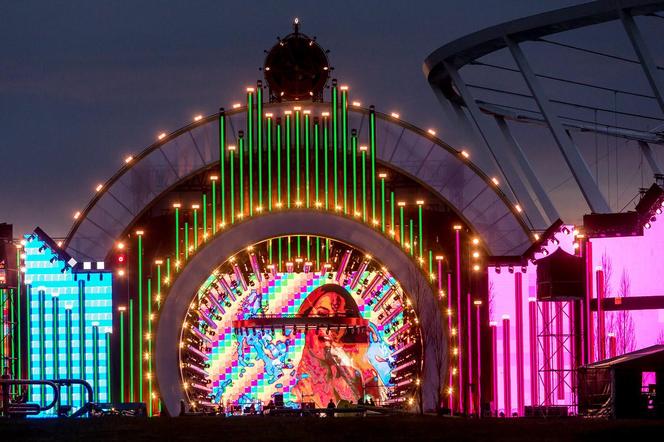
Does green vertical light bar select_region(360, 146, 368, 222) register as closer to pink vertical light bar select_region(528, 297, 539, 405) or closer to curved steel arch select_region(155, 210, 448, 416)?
curved steel arch select_region(155, 210, 448, 416)

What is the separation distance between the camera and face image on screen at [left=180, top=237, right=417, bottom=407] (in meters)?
55.3

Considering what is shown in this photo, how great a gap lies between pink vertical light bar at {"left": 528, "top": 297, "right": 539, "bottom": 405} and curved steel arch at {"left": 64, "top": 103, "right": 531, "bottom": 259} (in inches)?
129

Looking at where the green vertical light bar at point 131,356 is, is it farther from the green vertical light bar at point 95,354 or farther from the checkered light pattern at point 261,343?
the checkered light pattern at point 261,343

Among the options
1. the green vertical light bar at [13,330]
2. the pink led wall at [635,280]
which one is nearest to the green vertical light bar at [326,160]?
the pink led wall at [635,280]

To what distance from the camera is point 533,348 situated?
53.2 metres

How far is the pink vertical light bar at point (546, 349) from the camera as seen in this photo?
51719mm

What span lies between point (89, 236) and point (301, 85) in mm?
8675

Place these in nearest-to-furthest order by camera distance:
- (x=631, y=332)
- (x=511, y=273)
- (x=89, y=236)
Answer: (x=631, y=332)
(x=511, y=273)
(x=89, y=236)

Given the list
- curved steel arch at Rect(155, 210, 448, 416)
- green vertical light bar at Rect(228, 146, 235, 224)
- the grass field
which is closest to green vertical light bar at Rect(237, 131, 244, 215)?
green vertical light bar at Rect(228, 146, 235, 224)

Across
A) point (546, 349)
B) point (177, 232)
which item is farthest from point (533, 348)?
point (177, 232)

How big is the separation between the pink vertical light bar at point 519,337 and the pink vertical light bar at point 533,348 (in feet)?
0.91

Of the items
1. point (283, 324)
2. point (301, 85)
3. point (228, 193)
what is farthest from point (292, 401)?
point (301, 85)

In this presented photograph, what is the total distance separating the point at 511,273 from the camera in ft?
177

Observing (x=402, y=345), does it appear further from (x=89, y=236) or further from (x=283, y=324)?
(x=89, y=236)
